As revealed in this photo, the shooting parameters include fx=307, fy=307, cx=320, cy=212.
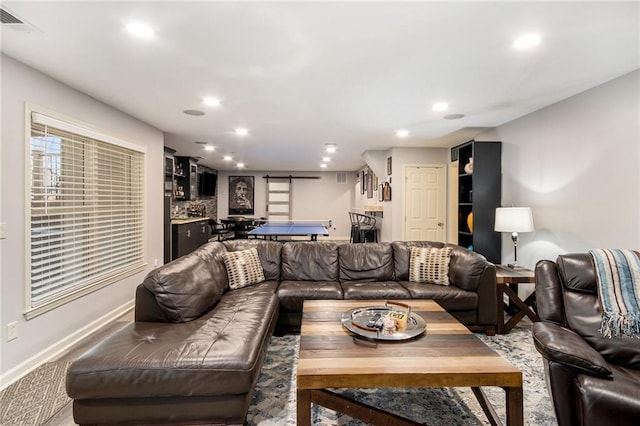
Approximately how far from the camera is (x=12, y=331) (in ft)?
7.66

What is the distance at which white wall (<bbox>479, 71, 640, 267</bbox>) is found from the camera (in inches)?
102

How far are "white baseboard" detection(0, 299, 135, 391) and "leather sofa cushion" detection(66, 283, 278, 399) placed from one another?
1146mm

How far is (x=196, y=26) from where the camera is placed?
190cm

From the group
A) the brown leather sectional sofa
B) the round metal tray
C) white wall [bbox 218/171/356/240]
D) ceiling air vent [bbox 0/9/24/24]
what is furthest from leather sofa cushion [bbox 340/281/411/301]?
white wall [bbox 218/171/356/240]

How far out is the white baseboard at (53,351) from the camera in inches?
90.2

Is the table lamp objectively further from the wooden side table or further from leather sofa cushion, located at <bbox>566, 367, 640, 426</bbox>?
leather sofa cushion, located at <bbox>566, 367, 640, 426</bbox>

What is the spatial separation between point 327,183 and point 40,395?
923cm

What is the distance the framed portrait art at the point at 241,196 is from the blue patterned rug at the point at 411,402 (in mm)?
8453

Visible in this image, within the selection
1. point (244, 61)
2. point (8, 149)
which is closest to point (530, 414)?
point (244, 61)

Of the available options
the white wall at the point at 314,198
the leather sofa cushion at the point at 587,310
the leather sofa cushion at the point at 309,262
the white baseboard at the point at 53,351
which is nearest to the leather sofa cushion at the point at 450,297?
the leather sofa cushion at the point at 309,262

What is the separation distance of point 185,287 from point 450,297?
2.44 meters

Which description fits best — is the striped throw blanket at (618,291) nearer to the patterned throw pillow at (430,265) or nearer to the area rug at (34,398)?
the patterned throw pillow at (430,265)

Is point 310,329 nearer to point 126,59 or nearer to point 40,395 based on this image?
point 40,395

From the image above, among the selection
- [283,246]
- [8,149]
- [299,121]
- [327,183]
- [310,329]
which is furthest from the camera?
[327,183]
